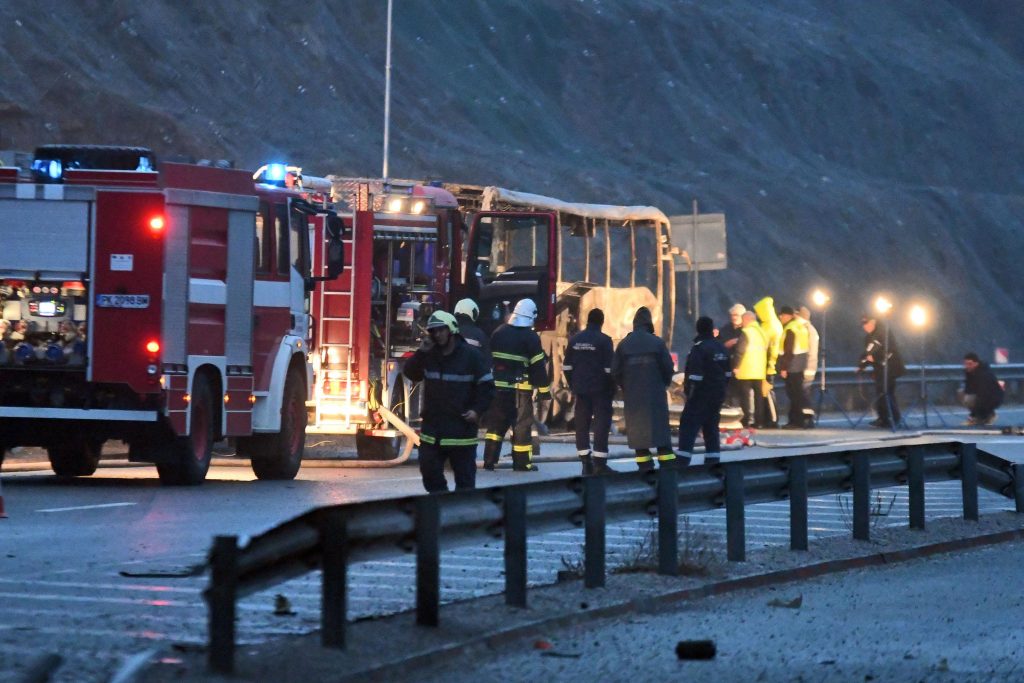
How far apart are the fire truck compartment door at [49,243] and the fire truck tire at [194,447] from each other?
1553 mm

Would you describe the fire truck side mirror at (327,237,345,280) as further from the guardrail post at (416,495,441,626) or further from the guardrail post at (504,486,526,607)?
the guardrail post at (416,495,441,626)

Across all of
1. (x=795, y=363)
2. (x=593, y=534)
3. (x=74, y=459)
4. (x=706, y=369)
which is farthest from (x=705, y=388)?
(x=795, y=363)

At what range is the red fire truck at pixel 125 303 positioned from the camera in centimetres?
1819

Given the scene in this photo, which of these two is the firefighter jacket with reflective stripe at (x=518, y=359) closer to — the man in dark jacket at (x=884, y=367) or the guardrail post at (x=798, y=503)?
the guardrail post at (x=798, y=503)

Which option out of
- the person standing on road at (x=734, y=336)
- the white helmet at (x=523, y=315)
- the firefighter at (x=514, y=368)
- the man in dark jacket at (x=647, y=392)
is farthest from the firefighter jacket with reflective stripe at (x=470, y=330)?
the person standing on road at (x=734, y=336)

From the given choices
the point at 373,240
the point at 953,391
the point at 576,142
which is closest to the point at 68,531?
the point at 373,240

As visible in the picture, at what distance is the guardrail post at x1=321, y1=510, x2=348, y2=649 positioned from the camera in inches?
336

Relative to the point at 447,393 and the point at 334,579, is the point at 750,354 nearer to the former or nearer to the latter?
the point at 447,393

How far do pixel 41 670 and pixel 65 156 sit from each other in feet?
40.3

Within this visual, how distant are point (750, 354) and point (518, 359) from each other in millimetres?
11984

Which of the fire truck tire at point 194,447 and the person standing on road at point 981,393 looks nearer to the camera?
the fire truck tire at point 194,447

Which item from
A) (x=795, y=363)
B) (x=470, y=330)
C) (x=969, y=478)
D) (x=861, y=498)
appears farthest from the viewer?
(x=795, y=363)

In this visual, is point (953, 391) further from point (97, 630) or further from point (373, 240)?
point (97, 630)

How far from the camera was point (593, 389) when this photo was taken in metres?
19.8
